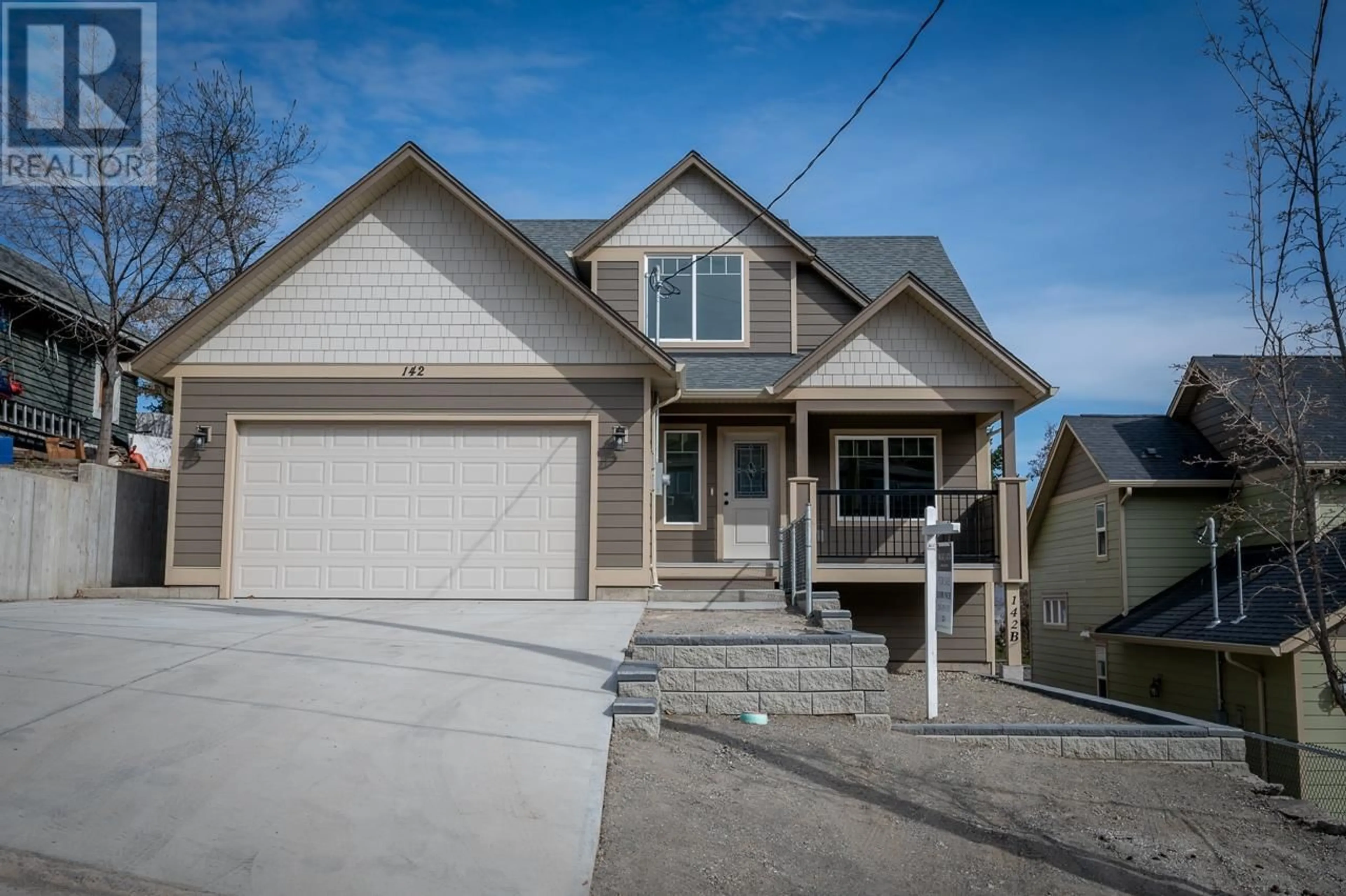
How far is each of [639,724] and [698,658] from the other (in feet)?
4.02

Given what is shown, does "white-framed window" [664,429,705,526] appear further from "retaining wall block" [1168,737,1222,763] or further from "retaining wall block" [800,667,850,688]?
"retaining wall block" [1168,737,1222,763]

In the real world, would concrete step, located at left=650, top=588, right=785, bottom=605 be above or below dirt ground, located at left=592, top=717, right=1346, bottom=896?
above

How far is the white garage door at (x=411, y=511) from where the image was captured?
14227mm

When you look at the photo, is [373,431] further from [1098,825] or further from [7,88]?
[7,88]

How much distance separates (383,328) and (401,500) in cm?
221

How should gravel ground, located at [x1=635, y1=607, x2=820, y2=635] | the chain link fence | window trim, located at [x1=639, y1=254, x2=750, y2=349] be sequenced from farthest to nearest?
1. window trim, located at [x1=639, y1=254, x2=750, y2=349]
2. the chain link fence
3. gravel ground, located at [x1=635, y1=607, x2=820, y2=635]

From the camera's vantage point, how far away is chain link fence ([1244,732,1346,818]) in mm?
11859

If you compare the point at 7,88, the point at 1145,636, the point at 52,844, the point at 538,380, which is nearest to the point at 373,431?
the point at 538,380

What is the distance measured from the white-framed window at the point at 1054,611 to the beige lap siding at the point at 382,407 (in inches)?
492

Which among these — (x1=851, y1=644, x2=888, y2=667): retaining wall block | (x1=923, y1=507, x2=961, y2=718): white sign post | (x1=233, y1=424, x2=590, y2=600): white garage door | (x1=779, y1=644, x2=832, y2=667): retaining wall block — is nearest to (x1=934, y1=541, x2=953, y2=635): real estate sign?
(x1=923, y1=507, x2=961, y2=718): white sign post

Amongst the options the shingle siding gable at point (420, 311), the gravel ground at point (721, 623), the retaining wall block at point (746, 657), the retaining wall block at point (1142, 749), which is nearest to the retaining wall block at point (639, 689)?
the retaining wall block at point (746, 657)

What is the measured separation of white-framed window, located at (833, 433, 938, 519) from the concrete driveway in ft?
24.1

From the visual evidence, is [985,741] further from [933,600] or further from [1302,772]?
[1302,772]

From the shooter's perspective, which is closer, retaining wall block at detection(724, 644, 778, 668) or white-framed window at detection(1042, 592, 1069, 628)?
retaining wall block at detection(724, 644, 778, 668)
